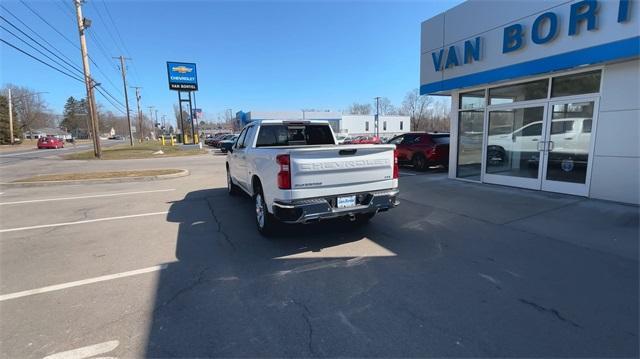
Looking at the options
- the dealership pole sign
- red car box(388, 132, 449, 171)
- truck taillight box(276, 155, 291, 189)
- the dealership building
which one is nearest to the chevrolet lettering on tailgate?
truck taillight box(276, 155, 291, 189)

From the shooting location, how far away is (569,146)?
25.0 feet

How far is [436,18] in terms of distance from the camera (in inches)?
412

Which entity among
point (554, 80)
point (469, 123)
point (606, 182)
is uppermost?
point (554, 80)

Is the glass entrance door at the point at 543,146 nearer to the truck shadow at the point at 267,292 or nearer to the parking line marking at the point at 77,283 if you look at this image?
the truck shadow at the point at 267,292

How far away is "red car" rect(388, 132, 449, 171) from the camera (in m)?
12.9

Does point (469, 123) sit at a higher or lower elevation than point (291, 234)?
higher

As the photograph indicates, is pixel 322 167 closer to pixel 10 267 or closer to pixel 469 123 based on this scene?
pixel 10 267

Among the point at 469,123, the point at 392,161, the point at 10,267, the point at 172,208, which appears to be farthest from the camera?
the point at 469,123

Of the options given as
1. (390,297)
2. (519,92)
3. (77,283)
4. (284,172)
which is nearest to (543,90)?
(519,92)

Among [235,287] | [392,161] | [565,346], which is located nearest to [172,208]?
[235,287]

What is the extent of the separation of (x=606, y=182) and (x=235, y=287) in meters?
7.95

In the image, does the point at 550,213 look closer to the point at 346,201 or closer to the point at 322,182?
the point at 346,201

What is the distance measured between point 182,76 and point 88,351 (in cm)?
4357

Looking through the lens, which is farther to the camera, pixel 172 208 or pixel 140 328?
pixel 172 208
